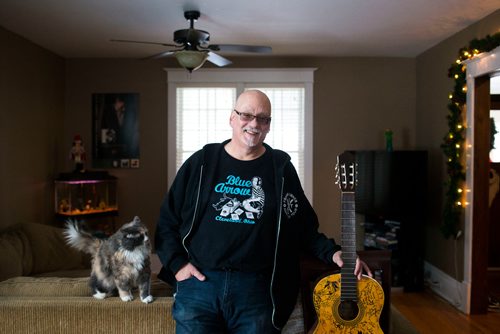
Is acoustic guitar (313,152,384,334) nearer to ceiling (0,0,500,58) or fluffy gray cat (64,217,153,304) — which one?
A: fluffy gray cat (64,217,153,304)

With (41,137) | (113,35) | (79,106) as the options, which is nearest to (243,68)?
(113,35)

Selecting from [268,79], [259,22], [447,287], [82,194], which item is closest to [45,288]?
[259,22]

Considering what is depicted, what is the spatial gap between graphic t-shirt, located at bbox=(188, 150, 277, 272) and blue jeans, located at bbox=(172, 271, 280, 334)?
0.16 feet

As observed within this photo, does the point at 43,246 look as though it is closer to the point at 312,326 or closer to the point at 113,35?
the point at 113,35

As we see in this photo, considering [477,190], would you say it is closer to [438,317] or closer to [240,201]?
[438,317]

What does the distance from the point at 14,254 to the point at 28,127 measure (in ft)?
5.81

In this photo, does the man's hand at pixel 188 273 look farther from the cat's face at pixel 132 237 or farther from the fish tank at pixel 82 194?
the fish tank at pixel 82 194

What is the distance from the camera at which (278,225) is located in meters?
1.84

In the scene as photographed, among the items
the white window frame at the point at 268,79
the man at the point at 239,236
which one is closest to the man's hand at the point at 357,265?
the man at the point at 239,236

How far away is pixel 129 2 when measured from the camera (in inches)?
148

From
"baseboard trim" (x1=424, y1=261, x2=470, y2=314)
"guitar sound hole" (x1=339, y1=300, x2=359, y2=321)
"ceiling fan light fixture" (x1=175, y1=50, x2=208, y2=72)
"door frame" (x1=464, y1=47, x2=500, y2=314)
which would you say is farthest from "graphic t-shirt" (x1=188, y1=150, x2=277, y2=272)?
"baseboard trim" (x1=424, y1=261, x2=470, y2=314)

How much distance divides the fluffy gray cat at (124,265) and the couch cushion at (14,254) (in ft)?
6.49

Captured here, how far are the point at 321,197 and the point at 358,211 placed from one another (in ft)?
3.01

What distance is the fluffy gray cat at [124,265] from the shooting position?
1960 millimetres
